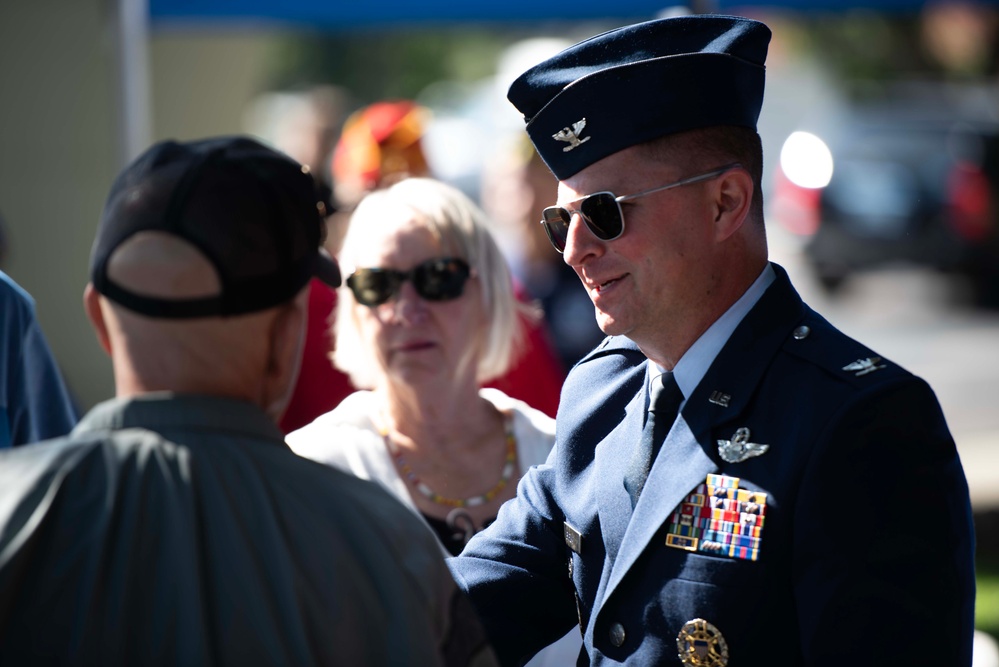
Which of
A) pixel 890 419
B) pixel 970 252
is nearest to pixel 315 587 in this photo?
pixel 890 419

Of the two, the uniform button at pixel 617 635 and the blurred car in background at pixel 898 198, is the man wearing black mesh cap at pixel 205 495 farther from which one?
the blurred car in background at pixel 898 198

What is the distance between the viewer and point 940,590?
190cm

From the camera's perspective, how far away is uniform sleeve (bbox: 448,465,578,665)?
7.89 feet

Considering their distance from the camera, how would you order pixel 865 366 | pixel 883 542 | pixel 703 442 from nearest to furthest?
1. pixel 883 542
2. pixel 865 366
3. pixel 703 442

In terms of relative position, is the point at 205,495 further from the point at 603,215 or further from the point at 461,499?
the point at 461,499

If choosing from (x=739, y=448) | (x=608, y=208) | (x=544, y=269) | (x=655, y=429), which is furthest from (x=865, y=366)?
(x=544, y=269)

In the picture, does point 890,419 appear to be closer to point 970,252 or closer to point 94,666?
point 94,666

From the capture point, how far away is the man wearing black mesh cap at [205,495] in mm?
1490

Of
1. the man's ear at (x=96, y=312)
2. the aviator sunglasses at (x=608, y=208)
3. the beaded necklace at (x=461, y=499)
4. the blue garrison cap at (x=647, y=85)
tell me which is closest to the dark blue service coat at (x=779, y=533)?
the aviator sunglasses at (x=608, y=208)

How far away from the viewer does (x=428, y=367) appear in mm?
3357

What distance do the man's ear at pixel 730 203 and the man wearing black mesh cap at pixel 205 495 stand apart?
85cm

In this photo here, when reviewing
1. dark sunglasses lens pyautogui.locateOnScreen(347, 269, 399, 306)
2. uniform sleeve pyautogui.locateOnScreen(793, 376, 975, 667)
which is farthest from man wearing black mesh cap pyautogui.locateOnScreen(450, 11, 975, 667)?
dark sunglasses lens pyautogui.locateOnScreen(347, 269, 399, 306)

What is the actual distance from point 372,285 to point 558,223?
102cm

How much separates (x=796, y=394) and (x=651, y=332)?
314 millimetres
